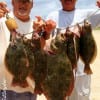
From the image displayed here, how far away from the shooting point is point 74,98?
9180 mm

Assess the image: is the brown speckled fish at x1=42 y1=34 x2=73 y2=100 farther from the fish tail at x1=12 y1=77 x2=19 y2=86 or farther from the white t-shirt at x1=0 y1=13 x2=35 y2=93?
the white t-shirt at x1=0 y1=13 x2=35 y2=93

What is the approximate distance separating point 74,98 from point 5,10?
2.80 meters

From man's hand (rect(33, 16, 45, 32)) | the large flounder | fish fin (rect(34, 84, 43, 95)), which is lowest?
fish fin (rect(34, 84, 43, 95))

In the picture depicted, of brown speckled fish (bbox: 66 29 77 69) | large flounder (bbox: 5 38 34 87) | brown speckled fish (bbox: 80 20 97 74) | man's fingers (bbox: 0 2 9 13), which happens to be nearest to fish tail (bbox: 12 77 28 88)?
large flounder (bbox: 5 38 34 87)

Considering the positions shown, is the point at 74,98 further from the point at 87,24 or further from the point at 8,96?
the point at 87,24

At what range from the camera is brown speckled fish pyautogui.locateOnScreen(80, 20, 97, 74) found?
266 inches

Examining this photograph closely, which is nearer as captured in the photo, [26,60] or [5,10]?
[26,60]

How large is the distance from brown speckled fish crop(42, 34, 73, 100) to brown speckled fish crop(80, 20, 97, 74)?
1.40 ft

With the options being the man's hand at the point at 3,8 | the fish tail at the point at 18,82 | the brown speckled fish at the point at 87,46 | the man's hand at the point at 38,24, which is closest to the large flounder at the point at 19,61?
the fish tail at the point at 18,82

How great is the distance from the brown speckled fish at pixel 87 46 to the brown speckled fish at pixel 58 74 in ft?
1.40

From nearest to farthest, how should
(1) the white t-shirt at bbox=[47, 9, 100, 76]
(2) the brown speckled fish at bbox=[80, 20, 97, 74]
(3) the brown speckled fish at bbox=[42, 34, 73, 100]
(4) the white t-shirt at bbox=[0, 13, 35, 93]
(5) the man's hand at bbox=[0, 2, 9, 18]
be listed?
(3) the brown speckled fish at bbox=[42, 34, 73, 100]
(2) the brown speckled fish at bbox=[80, 20, 97, 74]
(5) the man's hand at bbox=[0, 2, 9, 18]
(4) the white t-shirt at bbox=[0, 13, 35, 93]
(1) the white t-shirt at bbox=[47, 9, 100, 76]

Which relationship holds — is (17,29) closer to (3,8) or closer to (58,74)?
(3,8)

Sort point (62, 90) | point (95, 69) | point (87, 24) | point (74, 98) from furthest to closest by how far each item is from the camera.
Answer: point (95, 69) → point (74, 98) → point (87, 24) → point (62, 90)

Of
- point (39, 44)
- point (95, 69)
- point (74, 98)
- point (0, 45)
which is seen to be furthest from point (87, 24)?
point (95, 69)
